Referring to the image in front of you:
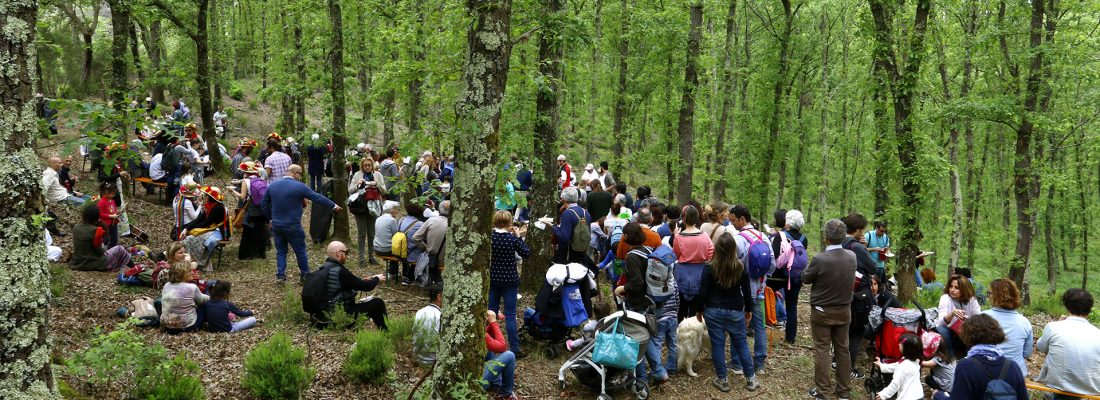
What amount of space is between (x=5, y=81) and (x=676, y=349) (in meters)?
6.73

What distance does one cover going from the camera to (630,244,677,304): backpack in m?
6.98

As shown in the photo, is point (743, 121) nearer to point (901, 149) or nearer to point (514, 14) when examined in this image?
point (901, 149)

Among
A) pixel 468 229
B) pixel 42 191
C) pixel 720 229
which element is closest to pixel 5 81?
pixel 42 191

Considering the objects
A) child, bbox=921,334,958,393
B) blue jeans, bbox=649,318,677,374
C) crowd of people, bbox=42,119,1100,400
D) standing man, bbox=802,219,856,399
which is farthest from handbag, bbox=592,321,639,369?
child, bbox=921,334,958,393

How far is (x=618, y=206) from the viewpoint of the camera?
10.2 meters

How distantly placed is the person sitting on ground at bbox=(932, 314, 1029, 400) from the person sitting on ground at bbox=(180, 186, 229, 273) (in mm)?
10188

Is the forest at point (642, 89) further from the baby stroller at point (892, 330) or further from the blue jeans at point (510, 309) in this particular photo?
the baby stroller at point (892, 330)

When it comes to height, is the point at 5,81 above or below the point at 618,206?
above

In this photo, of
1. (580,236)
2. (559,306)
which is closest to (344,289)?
(559,306)

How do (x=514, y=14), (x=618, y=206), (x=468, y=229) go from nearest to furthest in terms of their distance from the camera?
(x=468, y=229)
(x=514, y=14)
(x=618, y=206)

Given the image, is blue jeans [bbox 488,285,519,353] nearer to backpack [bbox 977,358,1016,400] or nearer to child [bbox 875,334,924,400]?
child [bbox 875,334,924,400]

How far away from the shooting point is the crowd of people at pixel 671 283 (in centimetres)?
566

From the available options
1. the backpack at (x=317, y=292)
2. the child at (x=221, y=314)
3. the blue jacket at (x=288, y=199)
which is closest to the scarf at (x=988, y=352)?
the backpack at (x=317, y=292)

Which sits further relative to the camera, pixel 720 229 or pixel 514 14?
pixel 720 229
